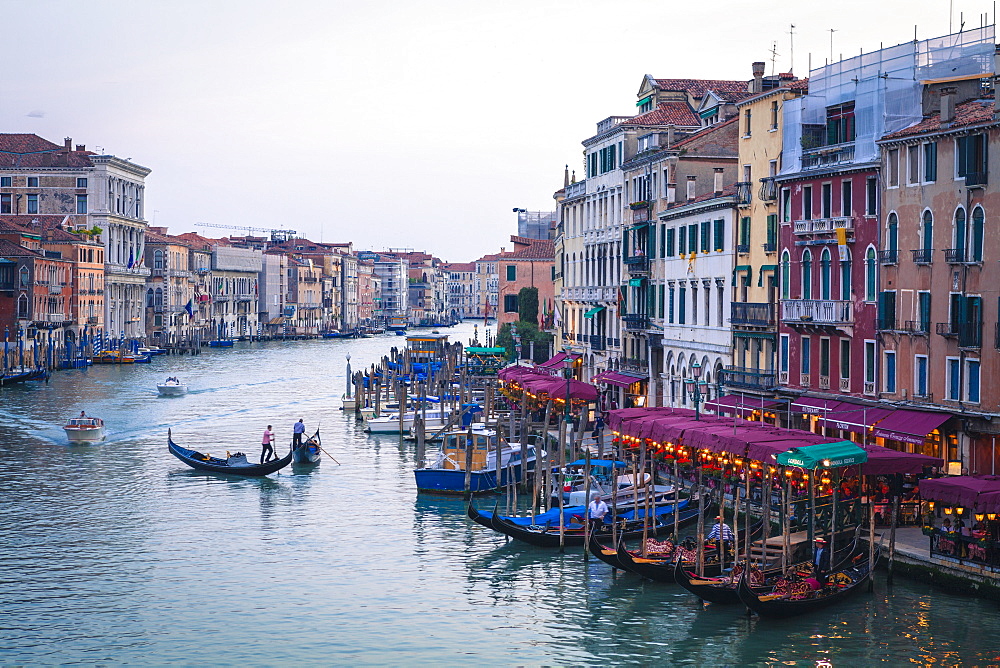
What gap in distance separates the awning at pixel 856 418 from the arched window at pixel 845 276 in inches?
90.1

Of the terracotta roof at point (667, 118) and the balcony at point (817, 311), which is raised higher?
the terracotta roof at point (667, 118)

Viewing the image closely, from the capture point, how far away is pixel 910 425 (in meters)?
23.2

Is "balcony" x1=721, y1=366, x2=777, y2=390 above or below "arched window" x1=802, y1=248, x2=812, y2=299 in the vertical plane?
below

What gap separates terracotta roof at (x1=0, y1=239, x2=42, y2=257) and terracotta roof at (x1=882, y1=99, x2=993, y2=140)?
5494cm

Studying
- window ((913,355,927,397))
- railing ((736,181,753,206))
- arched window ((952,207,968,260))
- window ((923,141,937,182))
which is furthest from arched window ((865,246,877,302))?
railing ((736,181,753,206))

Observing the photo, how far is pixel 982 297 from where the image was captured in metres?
22.1

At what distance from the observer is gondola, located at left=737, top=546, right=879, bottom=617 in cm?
1827

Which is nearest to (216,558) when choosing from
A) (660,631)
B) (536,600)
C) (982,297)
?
(536,600)

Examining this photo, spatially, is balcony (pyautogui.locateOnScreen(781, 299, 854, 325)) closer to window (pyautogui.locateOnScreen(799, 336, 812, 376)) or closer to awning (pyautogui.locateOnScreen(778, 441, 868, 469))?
window (pyautogui.locateOnScreen(799, 336, 812, 376))

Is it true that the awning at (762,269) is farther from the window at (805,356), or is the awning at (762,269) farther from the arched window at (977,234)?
the arched window at (977,234)

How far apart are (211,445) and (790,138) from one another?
1943 cm

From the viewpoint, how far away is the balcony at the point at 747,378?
2941 cm

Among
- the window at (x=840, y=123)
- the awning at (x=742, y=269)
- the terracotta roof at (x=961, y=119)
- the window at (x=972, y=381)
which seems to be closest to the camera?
the window at (x=972, y=381)

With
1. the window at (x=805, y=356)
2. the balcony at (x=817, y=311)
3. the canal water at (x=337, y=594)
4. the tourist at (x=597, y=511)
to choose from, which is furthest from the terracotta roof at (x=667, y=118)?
the tourist at (x=597, y=511)
